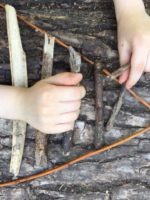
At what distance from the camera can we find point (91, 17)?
5.63 feet

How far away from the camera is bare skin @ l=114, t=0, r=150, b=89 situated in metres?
1.57

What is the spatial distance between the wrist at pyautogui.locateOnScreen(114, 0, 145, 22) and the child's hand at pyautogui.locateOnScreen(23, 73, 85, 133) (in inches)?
12.9

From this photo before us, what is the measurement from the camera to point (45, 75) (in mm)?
1624

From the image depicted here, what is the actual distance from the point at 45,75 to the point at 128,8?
42 centimetres

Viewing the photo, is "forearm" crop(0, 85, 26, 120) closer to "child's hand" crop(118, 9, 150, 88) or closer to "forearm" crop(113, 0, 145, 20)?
"child's hand" crop(118, 9, 150, 88)

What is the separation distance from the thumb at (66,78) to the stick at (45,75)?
0.10 meters

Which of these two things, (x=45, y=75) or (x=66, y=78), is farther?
(x=45, y=75)

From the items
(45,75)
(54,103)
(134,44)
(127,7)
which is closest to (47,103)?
(54,103)

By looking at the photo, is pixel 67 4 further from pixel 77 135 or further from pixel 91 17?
pixel 77 135

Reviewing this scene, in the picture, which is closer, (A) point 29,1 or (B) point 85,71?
(B) point 85,71

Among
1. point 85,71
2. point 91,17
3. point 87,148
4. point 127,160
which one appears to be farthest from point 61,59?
point 127,160

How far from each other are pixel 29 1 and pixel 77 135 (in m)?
0.58

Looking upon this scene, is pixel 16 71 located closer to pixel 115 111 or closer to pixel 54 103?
pixel 54 103

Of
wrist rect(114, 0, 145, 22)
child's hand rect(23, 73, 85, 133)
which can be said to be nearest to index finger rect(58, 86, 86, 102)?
child's hand rect(23, 73, 85, 133)
